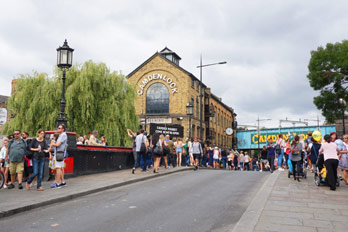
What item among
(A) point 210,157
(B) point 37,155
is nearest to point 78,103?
(A) point 210,157

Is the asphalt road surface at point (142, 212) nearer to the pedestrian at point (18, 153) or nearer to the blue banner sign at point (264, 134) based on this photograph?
the pedestrian at point (18, 153)

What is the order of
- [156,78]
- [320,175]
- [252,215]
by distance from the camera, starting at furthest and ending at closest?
[156,78], [320,175], [252,215]

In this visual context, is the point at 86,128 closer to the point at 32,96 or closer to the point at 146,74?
the point at 32,96

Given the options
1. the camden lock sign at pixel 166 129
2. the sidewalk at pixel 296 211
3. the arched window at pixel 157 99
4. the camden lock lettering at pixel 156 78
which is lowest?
the sidewalk at pixel 296 211

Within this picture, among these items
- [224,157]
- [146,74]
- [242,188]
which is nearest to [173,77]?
[146,74]

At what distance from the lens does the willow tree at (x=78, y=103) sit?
22.3m

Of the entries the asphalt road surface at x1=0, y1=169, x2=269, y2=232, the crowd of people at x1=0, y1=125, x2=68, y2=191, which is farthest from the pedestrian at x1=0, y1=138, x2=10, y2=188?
the asphalt road surface at x1=0, y1=169, x2=269, y2=232

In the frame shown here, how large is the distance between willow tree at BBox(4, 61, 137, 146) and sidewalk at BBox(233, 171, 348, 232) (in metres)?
15.9

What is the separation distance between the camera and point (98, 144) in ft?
46.0

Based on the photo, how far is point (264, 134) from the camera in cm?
5472

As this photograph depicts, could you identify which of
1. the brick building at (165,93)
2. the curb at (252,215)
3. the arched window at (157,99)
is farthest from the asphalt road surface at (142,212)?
the arched window at (157,99)

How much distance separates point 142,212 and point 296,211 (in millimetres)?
2905

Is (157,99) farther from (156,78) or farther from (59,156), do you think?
(59,156)

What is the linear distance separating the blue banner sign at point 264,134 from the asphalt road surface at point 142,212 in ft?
146
